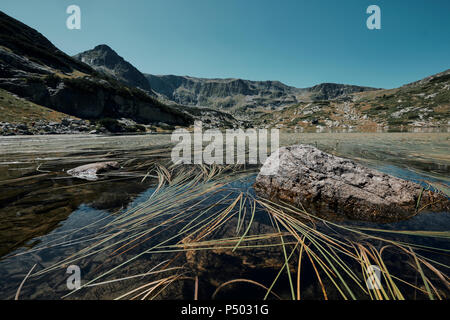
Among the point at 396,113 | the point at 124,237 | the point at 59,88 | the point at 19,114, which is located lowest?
the point at 124,237

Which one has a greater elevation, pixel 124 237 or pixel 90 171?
pixel 90 171

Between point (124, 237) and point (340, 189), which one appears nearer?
point (124, 237)

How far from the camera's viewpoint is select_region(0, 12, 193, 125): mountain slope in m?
49.1

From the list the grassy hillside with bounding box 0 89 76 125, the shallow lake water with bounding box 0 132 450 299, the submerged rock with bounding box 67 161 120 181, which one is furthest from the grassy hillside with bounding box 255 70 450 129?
the submerged rock with bounding box 67 161 120 181

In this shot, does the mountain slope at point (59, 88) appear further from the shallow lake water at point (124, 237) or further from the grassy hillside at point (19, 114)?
the shallow lake water at point (124, 237)

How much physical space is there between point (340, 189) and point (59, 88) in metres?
78.4

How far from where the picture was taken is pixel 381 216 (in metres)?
2.86

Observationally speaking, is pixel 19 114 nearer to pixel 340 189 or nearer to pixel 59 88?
pixel 59 88

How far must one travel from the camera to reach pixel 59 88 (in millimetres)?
52969

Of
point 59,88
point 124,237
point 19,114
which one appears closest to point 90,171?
point 124,237

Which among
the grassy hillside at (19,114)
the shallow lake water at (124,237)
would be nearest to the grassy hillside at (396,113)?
the shallow lake water at (124,237)

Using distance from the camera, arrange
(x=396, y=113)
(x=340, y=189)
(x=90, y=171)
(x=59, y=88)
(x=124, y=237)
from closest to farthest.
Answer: (x=124, y=237) < (x=340, y=189) < (x=90, y=171) < (x=59, y=88) < (x=396, y=113)

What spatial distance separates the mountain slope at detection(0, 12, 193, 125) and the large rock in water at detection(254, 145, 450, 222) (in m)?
75.2

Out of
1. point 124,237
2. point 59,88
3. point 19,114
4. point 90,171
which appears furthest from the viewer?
point 59,88
